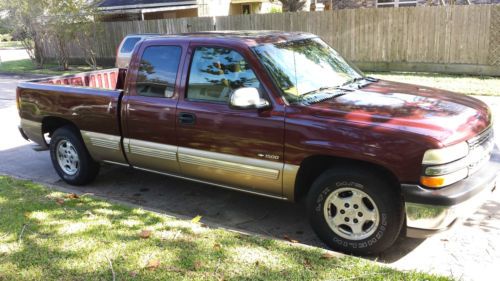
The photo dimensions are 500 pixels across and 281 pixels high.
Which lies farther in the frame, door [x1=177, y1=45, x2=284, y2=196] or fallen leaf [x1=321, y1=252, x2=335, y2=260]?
door [x1=177, y1=45, x2=284, y2=196]

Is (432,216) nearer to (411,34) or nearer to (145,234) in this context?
(145,234)

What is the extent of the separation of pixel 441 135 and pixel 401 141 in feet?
0.97

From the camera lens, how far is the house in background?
79.7 ft

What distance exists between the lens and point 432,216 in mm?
3613

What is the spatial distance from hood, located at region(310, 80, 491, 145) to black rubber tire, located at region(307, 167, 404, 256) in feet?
1.51

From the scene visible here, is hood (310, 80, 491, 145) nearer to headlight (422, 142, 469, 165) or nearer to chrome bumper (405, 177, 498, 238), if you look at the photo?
headlight (422, 142, 469, 165)

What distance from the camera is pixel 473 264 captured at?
3.89 meters

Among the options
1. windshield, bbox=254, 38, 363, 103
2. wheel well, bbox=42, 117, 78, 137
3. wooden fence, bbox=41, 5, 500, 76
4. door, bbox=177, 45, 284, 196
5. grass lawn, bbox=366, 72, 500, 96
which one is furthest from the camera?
wooden fence, bbox=41, 5, 500, 76

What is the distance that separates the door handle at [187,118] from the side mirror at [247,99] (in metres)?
0.66

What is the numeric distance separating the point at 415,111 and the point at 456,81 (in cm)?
1035

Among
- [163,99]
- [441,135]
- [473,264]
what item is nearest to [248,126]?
[163,99]

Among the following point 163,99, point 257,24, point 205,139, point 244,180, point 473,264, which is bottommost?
point 473,264

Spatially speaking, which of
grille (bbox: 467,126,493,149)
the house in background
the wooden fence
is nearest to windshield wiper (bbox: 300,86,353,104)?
grille (bbox: 467,126,493,149)

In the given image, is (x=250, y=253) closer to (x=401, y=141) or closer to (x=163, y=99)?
(x=401, y=141)
